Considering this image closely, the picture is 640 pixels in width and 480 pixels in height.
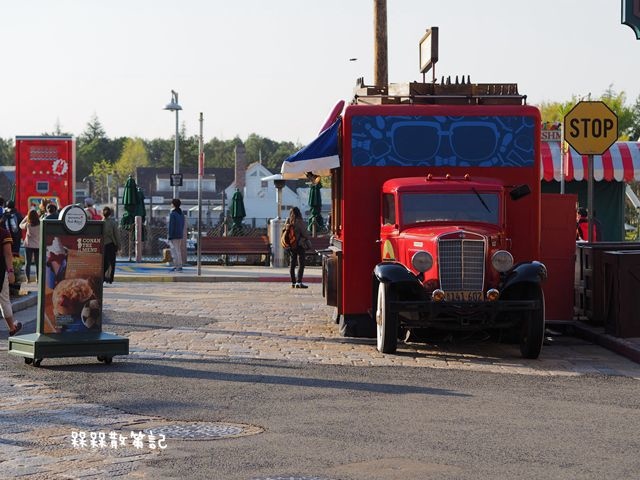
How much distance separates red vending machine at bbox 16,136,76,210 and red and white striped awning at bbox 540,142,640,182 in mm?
13829

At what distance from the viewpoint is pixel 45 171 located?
122 feet

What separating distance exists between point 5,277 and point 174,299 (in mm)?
8657

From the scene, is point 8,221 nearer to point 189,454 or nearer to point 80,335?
point 80,335

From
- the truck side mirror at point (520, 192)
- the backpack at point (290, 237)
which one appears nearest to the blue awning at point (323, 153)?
the truck side mirror at point (520, 192)

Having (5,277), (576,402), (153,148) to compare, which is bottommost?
(576,402)

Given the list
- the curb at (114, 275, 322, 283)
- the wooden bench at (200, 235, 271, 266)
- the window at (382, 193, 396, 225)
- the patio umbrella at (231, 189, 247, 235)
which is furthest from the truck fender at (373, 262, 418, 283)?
the patio umbrella at (231, 189, 247, 235)

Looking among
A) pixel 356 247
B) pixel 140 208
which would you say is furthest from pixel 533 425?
pixel 140 208

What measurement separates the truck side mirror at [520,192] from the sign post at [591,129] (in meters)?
4.09

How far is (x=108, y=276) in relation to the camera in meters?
29.6

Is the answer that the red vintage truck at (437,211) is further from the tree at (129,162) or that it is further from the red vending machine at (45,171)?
the tree at (129,162)

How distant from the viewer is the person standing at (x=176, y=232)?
33634mm

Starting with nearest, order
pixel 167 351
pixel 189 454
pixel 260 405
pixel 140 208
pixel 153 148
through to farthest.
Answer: pixel 189 454 → pixel 260 405 → pixel 167 351 → pixel 140 208 → pixel 153 148

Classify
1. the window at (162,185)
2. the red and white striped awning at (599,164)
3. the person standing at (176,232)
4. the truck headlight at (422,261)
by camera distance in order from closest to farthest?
1. the truck headlight at (422,261)
2. the red and white striped awning at (599,164)
3. the person standing at (176,232)
4. the window at (162,185)

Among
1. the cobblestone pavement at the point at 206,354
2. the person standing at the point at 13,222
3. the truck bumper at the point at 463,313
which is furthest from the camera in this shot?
the person standing at the point at 13,222
